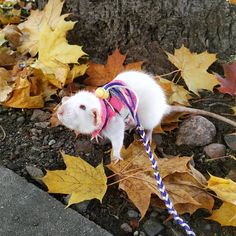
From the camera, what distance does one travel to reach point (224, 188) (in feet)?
5.79

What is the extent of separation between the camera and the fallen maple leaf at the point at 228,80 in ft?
7.57

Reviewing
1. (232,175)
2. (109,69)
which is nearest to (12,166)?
(109,69)

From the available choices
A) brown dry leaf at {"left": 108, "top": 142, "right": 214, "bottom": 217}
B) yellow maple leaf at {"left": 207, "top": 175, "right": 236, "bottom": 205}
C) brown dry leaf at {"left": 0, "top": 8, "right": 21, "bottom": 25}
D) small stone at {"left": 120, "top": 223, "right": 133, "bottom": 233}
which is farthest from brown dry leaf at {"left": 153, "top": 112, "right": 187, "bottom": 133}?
brown dry leaf at {"left": 0, "top": 8, "right": 21, "bottom": 25}

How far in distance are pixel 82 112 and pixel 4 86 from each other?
672mm

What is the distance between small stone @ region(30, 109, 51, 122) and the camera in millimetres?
2256

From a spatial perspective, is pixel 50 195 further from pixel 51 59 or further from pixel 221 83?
pixel 221 83

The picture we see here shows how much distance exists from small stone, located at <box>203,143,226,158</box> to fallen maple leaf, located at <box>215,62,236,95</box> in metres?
0.33

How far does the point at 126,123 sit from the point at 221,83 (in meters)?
0.59

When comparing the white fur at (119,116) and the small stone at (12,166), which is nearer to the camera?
the white fur at (119,116)

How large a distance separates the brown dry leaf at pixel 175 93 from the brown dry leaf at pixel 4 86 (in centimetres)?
78

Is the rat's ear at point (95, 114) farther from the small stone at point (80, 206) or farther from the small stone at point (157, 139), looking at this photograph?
the small stone at point (157, 139)

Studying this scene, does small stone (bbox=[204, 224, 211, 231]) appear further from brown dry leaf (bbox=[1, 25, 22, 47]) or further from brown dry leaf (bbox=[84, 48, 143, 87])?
brown dry leaf (bbox=[1, 25, 22, 47])

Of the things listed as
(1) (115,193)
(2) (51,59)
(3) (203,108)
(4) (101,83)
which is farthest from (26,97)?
(3) (203,108)

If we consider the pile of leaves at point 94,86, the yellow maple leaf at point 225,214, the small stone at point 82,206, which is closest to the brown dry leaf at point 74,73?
the pile of leaves at point 94,86
